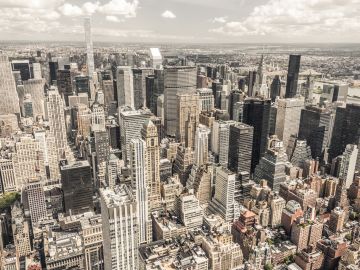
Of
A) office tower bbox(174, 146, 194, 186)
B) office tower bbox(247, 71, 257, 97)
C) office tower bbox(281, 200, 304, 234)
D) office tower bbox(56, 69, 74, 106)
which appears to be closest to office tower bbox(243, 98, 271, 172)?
office tower bbox(174, 146, 194, 186)

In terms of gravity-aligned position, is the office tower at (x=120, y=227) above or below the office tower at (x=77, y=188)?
above

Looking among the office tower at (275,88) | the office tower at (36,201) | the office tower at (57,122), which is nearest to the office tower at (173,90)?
the office tower at (57,122)

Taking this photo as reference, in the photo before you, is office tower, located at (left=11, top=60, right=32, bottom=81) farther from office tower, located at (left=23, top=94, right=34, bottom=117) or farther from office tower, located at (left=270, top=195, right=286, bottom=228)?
office tower, located at (left=270, top=195, right=286, bottom=228)

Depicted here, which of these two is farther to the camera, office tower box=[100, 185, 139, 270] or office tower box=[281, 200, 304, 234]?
office tower box=[281, 200, 304, 234]

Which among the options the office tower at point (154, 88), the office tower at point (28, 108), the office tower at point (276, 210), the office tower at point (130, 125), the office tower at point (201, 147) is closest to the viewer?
the office tower at point (276, 210)

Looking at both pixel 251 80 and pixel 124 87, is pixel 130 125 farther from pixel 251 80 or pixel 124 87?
pixel 251 80

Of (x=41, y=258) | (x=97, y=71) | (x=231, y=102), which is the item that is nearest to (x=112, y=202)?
(x=41, y=258)

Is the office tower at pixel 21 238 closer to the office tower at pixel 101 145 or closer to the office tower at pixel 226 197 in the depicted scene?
the office tower at pixel 101 145
